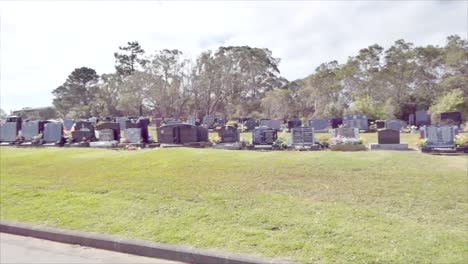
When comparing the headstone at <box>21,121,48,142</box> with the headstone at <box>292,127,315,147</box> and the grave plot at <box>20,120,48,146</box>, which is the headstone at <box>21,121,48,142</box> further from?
the headstone at <box>292,127,315,147</box>

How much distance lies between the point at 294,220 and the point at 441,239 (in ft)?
6.06

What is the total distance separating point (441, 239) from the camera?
15.2ft

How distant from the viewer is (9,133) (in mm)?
19188

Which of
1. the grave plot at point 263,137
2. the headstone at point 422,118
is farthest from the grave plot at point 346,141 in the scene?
the headstone at point 422,118

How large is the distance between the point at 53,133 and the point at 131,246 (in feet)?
47.0

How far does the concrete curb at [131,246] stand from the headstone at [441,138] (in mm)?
9369

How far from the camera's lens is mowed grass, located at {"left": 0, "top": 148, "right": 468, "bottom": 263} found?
183 inches

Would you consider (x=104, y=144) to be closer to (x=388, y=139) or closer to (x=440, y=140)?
(x=388, y=139)

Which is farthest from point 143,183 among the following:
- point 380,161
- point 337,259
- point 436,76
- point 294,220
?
point 436,76

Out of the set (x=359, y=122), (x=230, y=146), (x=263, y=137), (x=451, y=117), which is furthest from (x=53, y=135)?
(x=451, y=117)

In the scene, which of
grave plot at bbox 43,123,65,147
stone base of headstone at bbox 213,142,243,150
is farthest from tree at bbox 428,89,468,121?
grave plot at bbox 43,123,65,147

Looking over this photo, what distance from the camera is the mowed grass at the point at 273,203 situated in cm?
464

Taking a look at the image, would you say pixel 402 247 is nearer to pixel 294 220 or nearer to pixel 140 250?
pixel 294 220

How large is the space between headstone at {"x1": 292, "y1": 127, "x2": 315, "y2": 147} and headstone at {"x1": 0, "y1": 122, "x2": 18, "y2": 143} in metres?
14.2
